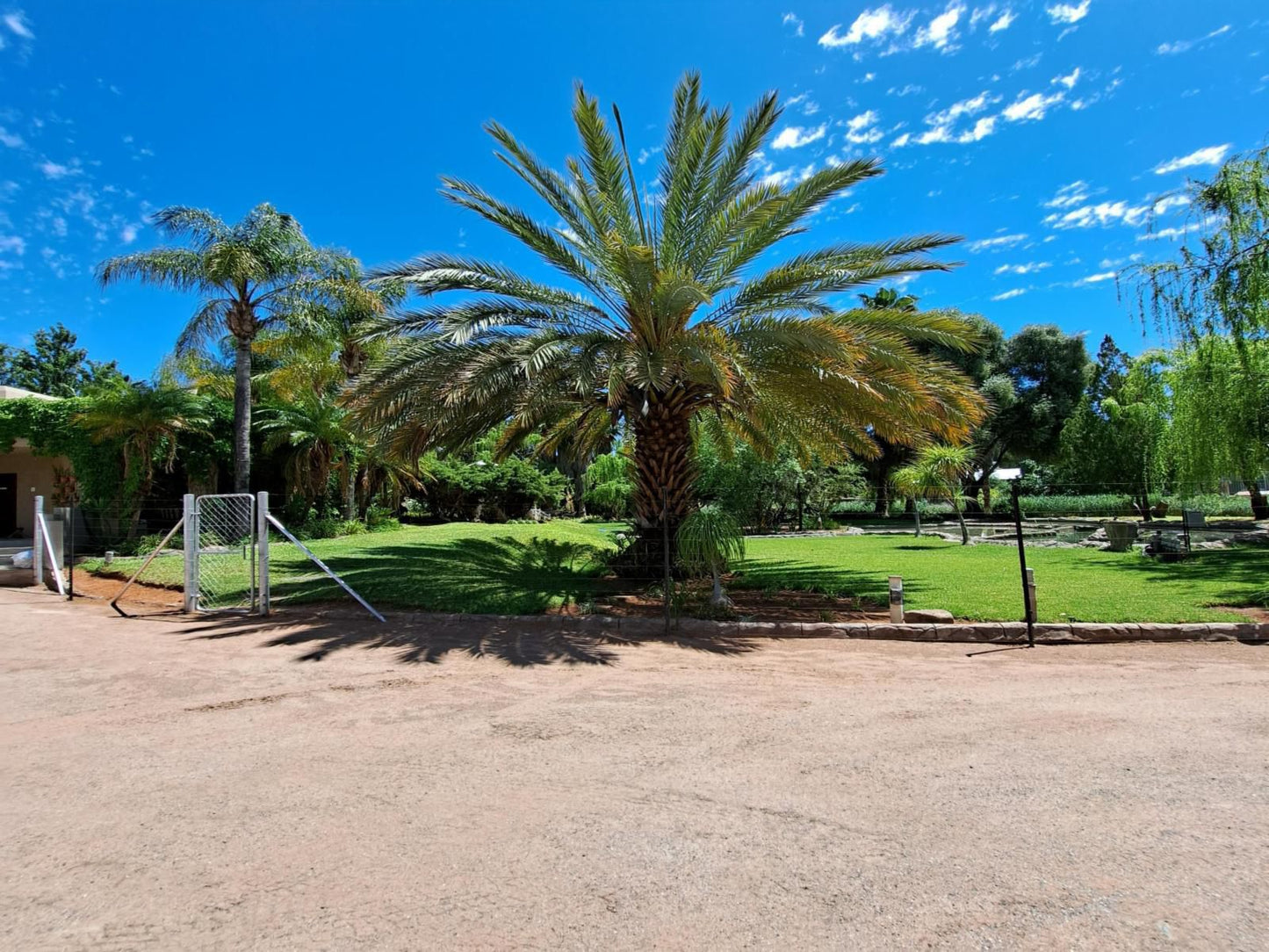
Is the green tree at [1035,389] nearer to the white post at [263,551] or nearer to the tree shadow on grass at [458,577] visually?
the tree shadow on grass at [458,577]

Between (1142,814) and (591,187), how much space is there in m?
9.82

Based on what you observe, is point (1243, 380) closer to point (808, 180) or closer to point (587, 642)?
point (808, 180)

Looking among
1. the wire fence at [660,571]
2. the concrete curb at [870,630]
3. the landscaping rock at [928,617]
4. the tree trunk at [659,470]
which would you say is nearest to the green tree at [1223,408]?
the wire fence at [660,571]

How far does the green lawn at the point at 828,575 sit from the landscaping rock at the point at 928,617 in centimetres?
31

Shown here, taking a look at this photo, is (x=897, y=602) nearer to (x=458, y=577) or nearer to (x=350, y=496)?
(x=458, y=577)

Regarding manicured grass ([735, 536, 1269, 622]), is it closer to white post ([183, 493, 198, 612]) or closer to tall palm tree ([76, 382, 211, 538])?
white post ([183, 493, 198, 612])

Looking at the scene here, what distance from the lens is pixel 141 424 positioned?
55.0 feet

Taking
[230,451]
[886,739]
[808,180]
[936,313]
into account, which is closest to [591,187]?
[808,180]

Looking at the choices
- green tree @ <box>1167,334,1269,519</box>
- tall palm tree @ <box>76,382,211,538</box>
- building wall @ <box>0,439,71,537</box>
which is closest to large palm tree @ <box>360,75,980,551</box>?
green tree @ <box>1167,334,1269,519</box>

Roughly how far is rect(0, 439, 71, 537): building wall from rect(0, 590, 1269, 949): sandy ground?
64.2 ft

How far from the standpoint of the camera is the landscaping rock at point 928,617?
824cm

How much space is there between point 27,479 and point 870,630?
26421 millimetres

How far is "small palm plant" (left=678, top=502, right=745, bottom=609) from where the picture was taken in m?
9.23

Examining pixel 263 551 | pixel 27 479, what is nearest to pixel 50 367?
pixel 27 479
